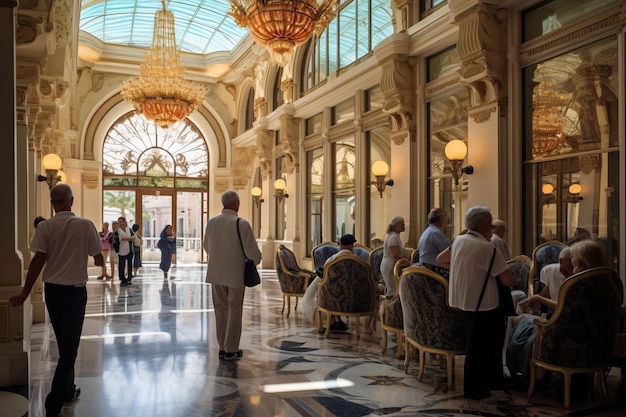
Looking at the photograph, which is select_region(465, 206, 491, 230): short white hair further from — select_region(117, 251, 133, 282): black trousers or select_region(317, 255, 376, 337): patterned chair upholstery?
select_region(117, 251, 133, 282): black trousers

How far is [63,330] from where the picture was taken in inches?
146

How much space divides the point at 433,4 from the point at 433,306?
597 cm

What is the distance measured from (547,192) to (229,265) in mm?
3873

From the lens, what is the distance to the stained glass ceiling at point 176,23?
627 inches

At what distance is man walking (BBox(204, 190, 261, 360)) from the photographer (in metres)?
5.27

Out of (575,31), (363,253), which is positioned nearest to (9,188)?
(363,253)

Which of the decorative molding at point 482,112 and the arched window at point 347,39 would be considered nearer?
the decorative molding at point 482,112

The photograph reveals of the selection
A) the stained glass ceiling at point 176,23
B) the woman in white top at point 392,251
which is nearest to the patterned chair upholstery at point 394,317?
the woman in white top at point 392,251

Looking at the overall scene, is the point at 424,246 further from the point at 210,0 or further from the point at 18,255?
the point at 210,0

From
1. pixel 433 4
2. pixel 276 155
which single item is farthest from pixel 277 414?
pixel 276 155

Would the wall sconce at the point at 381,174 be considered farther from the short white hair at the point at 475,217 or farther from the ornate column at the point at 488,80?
the short white hair at the point at 475,217

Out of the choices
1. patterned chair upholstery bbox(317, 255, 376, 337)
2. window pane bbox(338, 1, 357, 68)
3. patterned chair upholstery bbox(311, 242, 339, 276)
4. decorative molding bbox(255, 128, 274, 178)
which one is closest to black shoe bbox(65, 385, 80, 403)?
patterned chair upholstery bbox(317, 255, 376, 337)

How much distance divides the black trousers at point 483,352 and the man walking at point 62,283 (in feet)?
8.92

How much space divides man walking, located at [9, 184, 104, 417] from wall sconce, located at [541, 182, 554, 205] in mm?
5128
